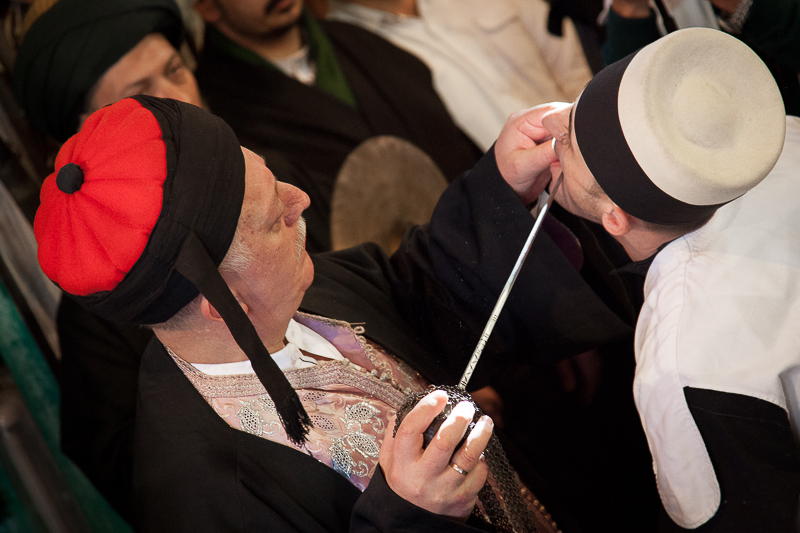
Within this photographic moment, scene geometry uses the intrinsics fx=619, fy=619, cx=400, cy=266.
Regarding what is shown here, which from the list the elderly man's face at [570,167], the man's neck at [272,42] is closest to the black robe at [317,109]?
the man's neck at [272,42]

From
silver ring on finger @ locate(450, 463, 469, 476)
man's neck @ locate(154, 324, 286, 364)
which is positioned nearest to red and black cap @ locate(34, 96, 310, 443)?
man's neck @ locate(154, 324, 286, 364)

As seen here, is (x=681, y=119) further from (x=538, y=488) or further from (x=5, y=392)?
(x=5, y=392)

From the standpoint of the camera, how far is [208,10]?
1685 mm

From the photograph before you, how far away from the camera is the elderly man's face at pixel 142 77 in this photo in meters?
1.27

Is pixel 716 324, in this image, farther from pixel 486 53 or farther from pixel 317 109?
pixel 317 109

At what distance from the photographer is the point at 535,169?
0.90 meters

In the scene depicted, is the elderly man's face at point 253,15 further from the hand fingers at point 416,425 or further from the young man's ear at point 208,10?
the hand fingers at point 416,425

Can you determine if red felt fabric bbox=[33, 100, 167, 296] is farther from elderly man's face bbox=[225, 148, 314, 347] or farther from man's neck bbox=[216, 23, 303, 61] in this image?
man's neck bbox=[216, 23, 303, 61]

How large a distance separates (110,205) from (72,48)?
731 millimetres

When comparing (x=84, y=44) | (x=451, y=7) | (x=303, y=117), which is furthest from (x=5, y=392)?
(x=451, y=7)

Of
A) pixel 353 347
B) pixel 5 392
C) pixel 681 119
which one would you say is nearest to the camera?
pixel 681 119

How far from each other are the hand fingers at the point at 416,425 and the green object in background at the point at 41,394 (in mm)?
978

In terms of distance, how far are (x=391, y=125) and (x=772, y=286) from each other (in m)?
1.07

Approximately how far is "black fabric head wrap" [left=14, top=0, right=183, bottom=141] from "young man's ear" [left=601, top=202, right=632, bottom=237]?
103 cm
